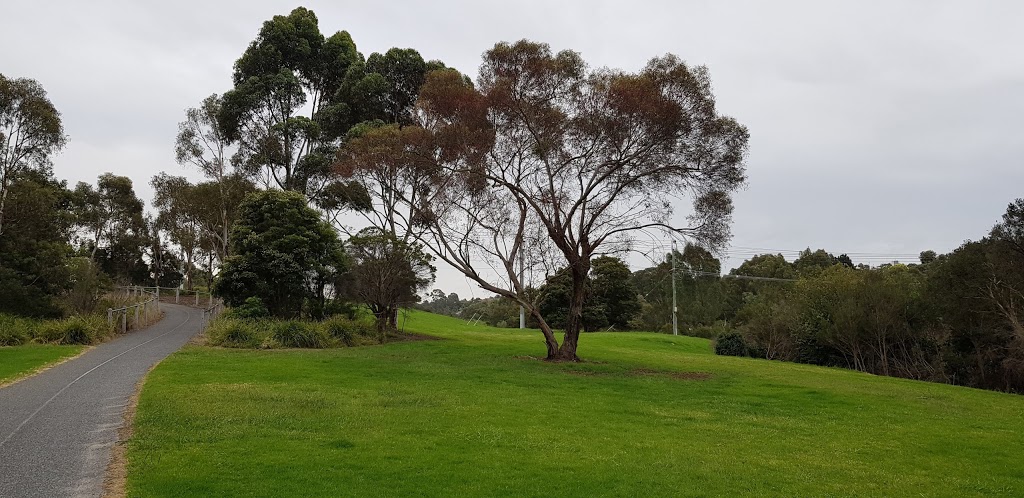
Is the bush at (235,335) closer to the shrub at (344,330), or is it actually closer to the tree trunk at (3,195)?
the shrub at (344,330)

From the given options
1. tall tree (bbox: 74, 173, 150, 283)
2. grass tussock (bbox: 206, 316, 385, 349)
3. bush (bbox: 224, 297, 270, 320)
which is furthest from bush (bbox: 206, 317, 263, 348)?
tall tree (bbox: 74, 173, 150, 283)

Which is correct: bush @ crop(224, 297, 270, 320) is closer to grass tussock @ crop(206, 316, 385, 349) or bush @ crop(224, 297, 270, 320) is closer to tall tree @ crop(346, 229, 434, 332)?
grass tussock @ crop(206, 316, 385, 349)

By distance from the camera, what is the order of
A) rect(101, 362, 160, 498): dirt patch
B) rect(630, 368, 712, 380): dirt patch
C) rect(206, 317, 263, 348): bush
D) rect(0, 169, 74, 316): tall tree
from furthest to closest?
rect(0, 169, 74, 316): tall tree
rect(206, 317, 263, 348): bush
rect(630, 368, 712, 380): dirt patch
rect(101, 362, 160, 498): dirt patch

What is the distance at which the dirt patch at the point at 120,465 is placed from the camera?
22.0 ft

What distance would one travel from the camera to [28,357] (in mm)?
18297

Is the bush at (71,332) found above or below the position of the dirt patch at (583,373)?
above

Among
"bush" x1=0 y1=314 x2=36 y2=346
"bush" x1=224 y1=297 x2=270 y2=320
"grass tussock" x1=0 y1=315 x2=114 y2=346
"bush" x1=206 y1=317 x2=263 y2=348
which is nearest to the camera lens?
"bush" x1=0 y1=314 x2=36 y2=346

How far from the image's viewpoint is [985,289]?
24922 mm

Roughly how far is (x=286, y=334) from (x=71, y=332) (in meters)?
6.94

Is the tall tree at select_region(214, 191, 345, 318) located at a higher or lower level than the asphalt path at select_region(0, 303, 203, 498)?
higher

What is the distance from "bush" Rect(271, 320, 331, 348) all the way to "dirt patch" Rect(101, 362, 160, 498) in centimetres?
1367

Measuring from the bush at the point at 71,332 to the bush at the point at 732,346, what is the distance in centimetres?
3027

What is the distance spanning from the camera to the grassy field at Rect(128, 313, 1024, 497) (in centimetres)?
741

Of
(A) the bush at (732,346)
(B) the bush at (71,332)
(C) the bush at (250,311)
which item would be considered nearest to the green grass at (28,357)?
(B) the bush at (71,332)
